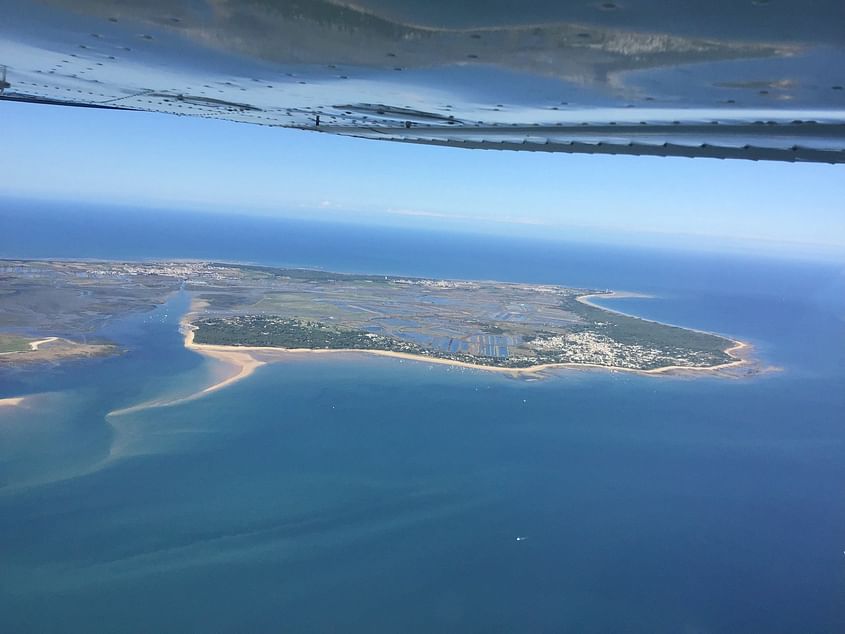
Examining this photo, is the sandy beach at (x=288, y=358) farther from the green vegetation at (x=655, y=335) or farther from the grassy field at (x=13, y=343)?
the grassy field at (x=13, y=343)

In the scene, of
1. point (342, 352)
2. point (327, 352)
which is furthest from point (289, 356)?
point (342, 352)

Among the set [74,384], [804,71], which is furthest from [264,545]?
[804,71]

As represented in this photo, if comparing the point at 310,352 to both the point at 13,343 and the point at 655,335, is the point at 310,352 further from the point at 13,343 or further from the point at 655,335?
the point at 655,335

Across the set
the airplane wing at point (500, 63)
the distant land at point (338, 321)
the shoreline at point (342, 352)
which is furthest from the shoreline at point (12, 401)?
the airplane wing at point (500, 63)

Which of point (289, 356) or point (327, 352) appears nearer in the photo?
point (289, 356)

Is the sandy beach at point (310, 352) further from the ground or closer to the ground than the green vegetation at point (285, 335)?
closer to the ground

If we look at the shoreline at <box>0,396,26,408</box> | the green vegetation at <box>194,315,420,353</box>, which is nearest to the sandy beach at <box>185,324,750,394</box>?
the green vegetation at <box>194,315,420,353</box>

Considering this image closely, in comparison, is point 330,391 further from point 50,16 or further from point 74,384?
point 50,16
